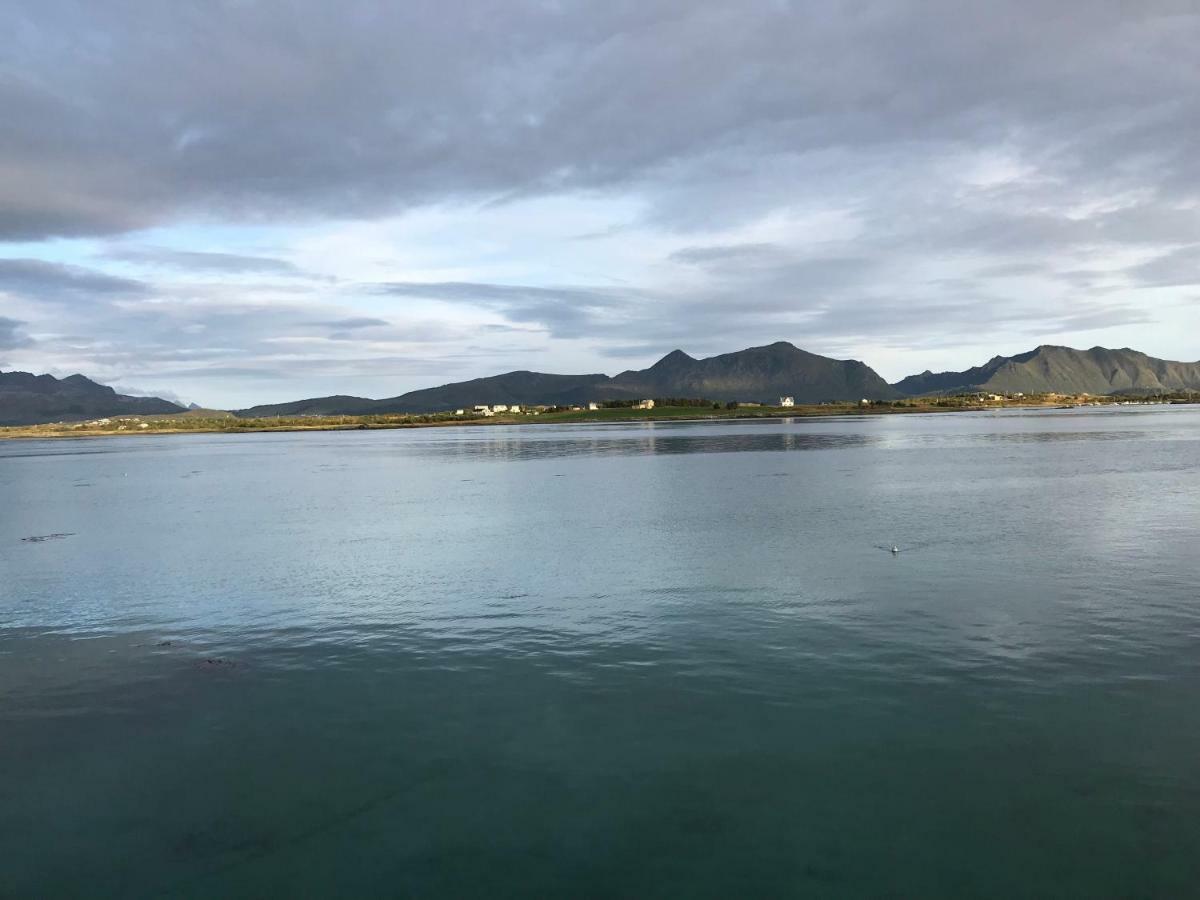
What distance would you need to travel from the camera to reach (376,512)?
57594mm

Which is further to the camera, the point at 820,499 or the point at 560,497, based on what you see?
the point at 560,497

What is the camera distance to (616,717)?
18.2 m

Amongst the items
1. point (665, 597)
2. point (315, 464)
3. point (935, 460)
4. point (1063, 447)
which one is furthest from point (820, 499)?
point (315, 464)

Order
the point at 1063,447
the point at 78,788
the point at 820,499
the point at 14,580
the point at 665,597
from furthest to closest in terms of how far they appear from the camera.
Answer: the point at 1063,447 → the point at 820,499 → the point at 14,580 → the point at 665,597 → the point at 78,788

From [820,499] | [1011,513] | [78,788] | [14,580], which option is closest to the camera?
[78,788]

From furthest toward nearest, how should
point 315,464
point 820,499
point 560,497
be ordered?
1. point 315,464
2. point 560,497
3. point 820,499

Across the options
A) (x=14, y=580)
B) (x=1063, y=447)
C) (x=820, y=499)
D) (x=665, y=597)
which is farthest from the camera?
(x=1063, y=447)

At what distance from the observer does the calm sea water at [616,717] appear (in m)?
12.9

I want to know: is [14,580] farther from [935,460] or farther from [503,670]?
[935,460]

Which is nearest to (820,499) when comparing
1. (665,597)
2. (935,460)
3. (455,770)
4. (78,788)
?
(665,597)

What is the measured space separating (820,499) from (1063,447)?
66732 millimetres

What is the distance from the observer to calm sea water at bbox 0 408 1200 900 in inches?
510

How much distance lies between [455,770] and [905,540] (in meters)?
29.4

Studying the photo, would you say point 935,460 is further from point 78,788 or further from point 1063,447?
point 78,788
